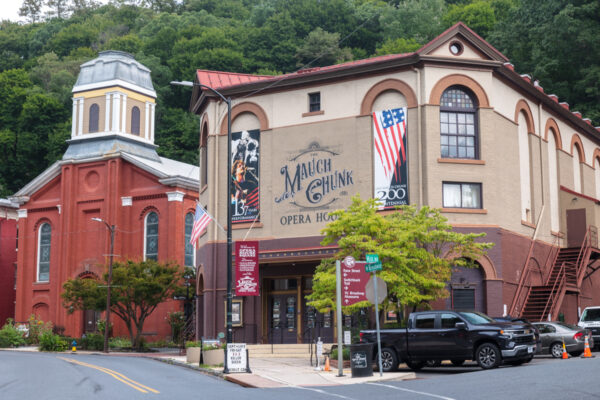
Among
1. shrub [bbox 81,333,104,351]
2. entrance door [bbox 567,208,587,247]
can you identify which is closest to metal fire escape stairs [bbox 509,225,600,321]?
entrance door [bbox 567,208,587,247]

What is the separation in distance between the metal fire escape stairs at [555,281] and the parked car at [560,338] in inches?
234

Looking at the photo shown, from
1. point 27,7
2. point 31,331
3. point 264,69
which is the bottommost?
point 31,331

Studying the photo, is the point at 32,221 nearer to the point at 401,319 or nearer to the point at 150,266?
the point at 150,266

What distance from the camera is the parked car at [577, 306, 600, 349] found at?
28.7 metres

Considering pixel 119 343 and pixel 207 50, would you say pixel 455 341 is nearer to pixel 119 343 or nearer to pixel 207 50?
pixel 119 343

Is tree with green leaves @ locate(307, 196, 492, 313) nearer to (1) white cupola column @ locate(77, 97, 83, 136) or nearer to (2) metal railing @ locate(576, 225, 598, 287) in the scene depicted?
(2) metal railing @ locate(576, 225, 598, 287)

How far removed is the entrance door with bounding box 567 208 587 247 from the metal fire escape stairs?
0.54 m

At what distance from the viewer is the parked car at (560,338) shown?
87.1 feet

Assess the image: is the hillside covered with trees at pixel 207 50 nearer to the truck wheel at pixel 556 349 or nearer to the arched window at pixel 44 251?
the arched window at pixel 44 251

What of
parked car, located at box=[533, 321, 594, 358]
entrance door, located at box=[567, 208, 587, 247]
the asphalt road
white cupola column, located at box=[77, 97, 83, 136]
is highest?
white cupola column, located at box=[77, 97, 83, 136]

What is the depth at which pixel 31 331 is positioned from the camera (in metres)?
54.2

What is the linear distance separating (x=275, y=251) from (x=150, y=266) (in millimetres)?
13731

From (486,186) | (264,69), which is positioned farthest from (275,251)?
(264,69)

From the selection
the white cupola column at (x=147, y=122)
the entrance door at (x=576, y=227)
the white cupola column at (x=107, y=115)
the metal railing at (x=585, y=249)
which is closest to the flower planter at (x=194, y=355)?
the metal railing at (x=585, y=249)
